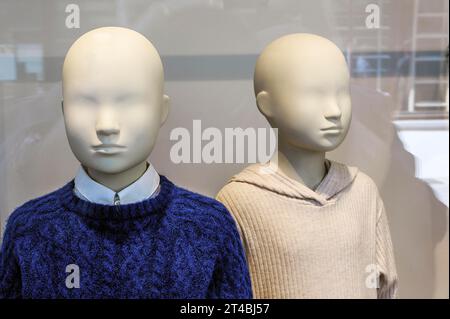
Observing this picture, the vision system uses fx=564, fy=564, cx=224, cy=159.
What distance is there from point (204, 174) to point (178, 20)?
323 millimetres

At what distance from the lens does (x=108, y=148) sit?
872mm

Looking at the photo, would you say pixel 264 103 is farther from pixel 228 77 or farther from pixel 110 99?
pixel 110 99

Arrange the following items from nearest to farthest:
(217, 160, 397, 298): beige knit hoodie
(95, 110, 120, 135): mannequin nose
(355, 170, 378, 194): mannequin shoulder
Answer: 1. (95, 110, 120, 135): mannequin nose
2. (217, 160, 397, 298): beige knit hoodie
3. (355, 170, 378, 194): mannequin shoulder

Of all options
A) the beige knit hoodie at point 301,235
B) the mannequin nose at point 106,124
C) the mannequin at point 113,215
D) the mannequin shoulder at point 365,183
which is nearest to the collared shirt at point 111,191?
the mannequin at point 113,215

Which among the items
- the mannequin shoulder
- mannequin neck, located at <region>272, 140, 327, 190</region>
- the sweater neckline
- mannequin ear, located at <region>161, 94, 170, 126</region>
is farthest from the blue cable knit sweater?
the mannequin shoulder

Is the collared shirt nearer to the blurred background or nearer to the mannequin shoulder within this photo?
the blurred background

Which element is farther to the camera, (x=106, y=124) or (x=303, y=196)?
(x=303, y=196)

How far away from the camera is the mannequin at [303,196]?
41.5 inches

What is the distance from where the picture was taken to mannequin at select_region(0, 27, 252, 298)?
87 cm

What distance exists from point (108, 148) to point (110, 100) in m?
0.07

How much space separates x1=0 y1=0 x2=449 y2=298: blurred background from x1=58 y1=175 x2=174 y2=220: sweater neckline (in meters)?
0.17

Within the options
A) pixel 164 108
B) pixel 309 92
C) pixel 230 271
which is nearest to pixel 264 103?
pixel 309 92
